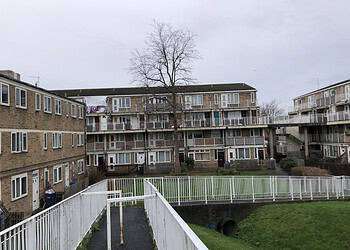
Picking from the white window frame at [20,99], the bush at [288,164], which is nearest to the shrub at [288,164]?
the bush at [288,164]

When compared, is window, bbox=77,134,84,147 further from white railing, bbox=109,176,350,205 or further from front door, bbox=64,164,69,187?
white railing, bbox=109,176,350,205

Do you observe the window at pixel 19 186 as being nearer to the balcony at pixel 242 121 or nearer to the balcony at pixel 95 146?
the balcony at pixel 95 146

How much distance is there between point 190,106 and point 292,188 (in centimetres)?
3364

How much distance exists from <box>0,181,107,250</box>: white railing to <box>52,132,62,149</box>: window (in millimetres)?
18959

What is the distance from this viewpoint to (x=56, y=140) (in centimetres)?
3209

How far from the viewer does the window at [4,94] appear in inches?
846

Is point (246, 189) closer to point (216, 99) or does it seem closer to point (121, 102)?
point (216, 99)

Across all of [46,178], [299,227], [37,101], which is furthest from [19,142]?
[299,227]

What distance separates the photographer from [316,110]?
2311 inches

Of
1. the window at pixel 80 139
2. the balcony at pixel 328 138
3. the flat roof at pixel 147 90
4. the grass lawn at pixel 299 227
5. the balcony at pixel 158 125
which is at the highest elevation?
the flat roof at pixel 147 90

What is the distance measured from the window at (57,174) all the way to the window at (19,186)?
20.9 ft

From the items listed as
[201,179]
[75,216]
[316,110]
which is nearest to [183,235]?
[75,216]

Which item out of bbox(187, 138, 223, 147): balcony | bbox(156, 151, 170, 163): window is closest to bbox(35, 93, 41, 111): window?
bbox(156, 151, 170, 163): window

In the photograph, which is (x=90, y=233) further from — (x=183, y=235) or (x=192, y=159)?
(x=192, y=159)
